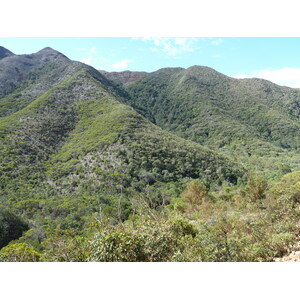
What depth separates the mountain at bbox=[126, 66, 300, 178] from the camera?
40253mm

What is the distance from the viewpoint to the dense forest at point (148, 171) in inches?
186

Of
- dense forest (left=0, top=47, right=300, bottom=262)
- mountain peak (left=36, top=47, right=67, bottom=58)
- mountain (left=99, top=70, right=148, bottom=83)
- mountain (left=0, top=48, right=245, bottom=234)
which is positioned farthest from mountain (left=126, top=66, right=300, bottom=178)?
mountain peak (left=36, top=47, right=67, bottom=58)

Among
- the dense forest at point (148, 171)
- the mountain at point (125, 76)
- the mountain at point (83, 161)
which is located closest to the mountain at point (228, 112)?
the dense forest at point (148, 171)

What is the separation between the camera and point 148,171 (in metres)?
23.8

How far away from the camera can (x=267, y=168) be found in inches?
1188

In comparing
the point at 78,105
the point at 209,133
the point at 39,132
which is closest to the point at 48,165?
the point at 39,132

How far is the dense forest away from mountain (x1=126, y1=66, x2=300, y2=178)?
279 mm

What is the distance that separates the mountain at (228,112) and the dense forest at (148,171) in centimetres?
28

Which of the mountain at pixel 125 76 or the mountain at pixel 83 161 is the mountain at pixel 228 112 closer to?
the mountain at pixel 83 161

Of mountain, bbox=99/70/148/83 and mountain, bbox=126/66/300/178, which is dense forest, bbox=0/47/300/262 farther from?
mountain, bbox=99/70/148/83

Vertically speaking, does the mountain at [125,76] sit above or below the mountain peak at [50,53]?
below

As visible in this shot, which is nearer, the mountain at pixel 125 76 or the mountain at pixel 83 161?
the mountain at pixel 83 161

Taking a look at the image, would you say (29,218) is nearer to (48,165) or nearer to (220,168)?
(48,165)

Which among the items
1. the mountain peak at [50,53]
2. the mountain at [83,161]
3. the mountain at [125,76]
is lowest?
the mountain at [83,161]
